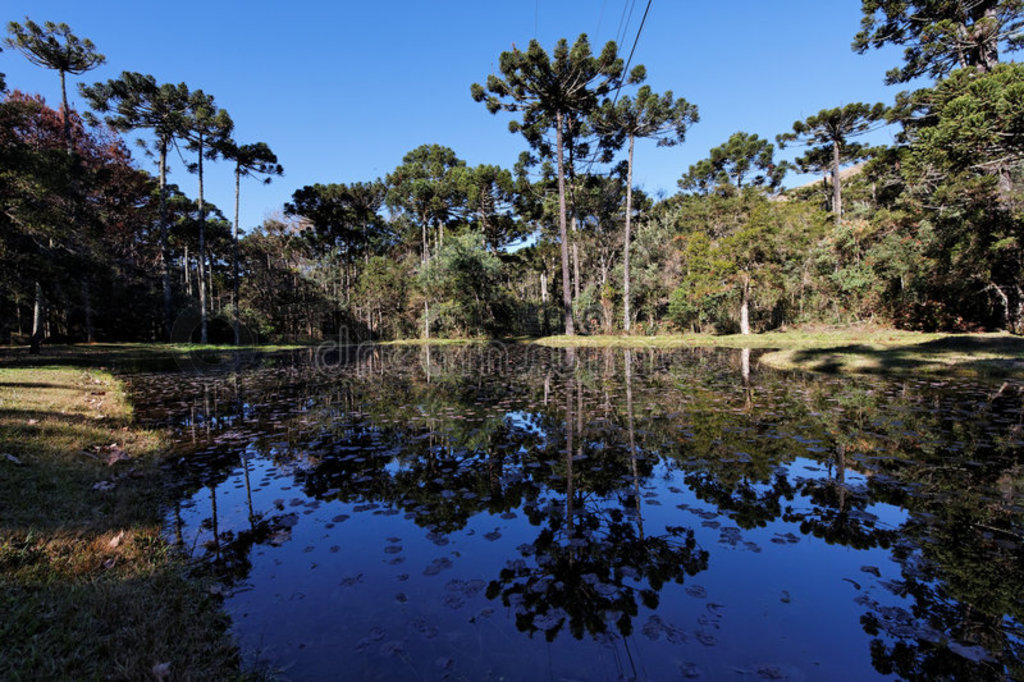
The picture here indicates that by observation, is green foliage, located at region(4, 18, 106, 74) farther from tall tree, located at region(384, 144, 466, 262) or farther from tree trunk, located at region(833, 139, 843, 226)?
tree trunk, located at region(833, 139, 843, 226)

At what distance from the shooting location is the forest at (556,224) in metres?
14.0

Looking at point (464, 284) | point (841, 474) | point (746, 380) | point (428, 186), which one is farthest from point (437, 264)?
point (841, 474)

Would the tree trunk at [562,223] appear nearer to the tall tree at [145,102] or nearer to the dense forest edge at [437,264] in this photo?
the dense forest edge at [437,264]

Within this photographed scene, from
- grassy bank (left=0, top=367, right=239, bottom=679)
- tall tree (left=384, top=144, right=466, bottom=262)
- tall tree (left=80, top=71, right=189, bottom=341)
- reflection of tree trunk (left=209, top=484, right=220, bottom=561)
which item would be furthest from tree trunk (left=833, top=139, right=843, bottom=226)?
tall tree (left=80, top=71, right=189, bottom=341)

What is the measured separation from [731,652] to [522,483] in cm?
241

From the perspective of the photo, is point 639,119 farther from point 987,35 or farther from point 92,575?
point 92,575

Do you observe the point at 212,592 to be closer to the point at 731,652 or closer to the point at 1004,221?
the point at 731,652

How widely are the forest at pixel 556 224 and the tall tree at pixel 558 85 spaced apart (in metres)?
0.14

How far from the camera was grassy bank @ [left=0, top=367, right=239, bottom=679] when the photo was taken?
189cm

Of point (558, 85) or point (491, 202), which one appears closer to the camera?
point (558, 85)

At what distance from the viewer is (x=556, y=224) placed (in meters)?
40.3

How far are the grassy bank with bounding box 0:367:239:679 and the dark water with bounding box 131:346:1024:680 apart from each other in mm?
251

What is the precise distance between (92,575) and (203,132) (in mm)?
35636

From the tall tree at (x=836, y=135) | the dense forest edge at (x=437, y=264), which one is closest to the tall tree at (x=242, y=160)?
the dense forest edge at (x=437, y=264)
